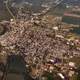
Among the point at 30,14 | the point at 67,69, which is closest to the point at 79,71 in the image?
the point at 67,69

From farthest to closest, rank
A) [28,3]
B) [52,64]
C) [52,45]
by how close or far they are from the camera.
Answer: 1. [28,3]
2. [52,45]
3. [52,64]

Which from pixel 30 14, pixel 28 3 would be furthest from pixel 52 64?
pixel 28 3

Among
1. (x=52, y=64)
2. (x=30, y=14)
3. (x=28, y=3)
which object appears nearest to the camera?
(x=52, y=64)

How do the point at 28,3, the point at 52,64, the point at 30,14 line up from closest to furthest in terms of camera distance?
1. the point at 52,64
2. the point at 30,14
3. the point at 28,3

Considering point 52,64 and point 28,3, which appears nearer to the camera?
point 52,64

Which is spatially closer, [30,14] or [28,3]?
[30,14]

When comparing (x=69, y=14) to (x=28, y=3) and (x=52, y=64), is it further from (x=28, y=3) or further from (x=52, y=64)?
(x=52, y=64)

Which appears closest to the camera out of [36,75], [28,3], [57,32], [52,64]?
[36,75]

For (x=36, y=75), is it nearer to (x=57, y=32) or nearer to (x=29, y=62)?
(x=29, y=62)
